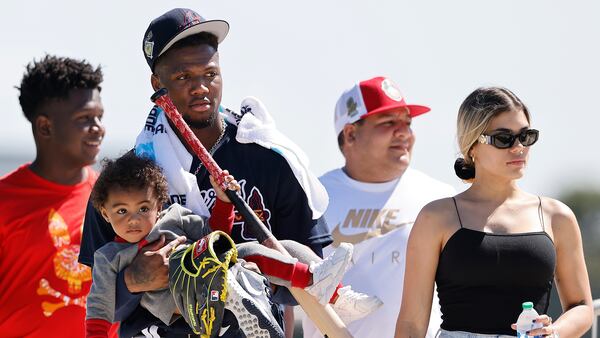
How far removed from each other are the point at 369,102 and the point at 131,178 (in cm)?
275

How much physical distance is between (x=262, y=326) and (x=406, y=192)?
8.55 feet

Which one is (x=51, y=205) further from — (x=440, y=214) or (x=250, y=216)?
(x=440, y=214)

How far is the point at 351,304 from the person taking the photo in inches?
237

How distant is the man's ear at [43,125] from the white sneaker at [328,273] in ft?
10.4

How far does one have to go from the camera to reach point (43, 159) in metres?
8.27

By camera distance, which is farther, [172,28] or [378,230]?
[378,230]

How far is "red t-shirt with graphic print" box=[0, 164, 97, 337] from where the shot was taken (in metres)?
7.71

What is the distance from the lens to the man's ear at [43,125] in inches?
328

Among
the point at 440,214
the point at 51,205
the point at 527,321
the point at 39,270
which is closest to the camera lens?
the point at 527,321

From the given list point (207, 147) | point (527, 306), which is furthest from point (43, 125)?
point (527, 306)

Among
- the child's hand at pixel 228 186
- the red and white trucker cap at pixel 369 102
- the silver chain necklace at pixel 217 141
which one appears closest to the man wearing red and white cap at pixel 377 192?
the red and white trucker cap at pixel 369 102

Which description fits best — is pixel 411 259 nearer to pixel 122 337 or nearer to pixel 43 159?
pixel 122 337

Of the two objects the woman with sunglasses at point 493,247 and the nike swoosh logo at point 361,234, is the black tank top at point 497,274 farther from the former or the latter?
the nike swoosh logo at point 361,234

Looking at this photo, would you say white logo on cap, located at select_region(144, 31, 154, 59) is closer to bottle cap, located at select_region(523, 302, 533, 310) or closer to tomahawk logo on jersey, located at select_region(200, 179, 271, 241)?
tomahawk logo on jersey, located at select_region(200, 179, 271, 241)
